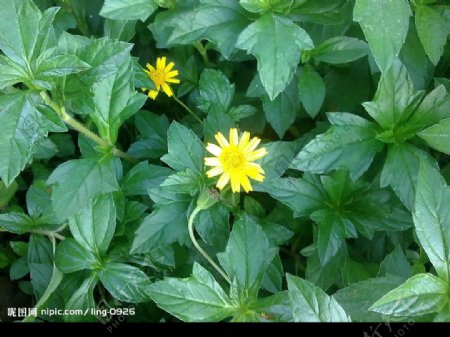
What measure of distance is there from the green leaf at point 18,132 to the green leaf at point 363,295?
2.64 ft

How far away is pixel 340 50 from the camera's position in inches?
62.4

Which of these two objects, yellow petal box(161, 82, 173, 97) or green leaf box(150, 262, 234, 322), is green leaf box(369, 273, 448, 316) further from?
yellow petal box(161, 82, 173, 97)

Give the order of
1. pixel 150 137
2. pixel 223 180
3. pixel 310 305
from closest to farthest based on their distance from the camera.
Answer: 1. pixel 310 305
2. pixel 223 180
3. pixel 150 137

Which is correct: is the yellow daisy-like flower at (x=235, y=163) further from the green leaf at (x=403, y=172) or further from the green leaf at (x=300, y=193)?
the green leaf at (x=403, y=172)

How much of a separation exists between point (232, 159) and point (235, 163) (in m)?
0.01

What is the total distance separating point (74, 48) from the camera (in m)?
1.43

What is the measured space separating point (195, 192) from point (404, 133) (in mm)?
574

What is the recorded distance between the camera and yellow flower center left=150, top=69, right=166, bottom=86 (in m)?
1.78

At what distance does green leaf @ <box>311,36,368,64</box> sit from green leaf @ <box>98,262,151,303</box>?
786 mm

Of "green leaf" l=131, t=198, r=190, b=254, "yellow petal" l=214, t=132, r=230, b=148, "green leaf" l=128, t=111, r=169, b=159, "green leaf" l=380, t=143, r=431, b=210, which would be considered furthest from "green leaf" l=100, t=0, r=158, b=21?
"green leaf" l=380, t=143, r=431, b=210

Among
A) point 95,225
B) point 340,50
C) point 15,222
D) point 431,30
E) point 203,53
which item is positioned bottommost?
point 15,222

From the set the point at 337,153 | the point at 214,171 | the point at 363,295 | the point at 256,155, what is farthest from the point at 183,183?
the point at 363,295

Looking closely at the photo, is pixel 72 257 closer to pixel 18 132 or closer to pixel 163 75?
pixel 18 132
